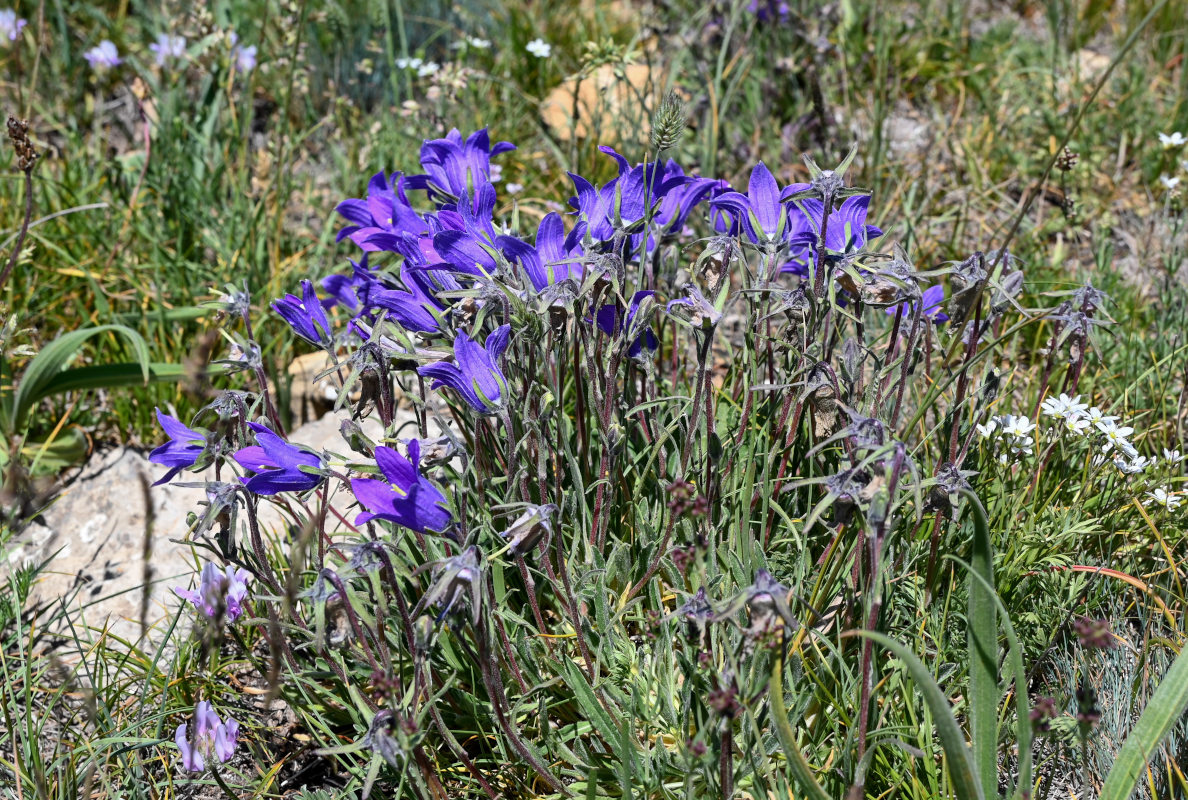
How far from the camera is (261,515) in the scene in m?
3.05

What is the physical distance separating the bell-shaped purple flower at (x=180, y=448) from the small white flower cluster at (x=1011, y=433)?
1.83 m

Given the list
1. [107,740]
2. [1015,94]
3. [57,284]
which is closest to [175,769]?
[107,740]

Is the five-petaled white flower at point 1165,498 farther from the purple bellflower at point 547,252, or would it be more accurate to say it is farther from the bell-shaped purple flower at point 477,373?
the bell-shaped purple flower at point 477,373

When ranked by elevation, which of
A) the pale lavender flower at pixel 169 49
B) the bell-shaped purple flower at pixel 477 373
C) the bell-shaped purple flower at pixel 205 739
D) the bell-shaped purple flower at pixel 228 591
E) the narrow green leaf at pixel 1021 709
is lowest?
the bell-shaped purple flower at pixel 205 739

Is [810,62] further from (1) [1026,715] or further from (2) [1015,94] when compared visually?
(1) [1026,715]

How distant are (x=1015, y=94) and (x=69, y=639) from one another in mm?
4668

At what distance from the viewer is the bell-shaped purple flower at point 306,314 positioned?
2.04 meters

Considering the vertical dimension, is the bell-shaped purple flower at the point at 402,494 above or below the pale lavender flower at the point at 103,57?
below

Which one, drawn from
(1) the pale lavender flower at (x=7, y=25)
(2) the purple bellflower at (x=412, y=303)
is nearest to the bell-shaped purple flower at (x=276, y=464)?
(2) the purple bellflower at (x=412, y=303)

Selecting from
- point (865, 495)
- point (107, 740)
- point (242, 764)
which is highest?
point (865, 495)

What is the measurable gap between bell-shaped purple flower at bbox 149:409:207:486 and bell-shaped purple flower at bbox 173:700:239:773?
1.75 feet

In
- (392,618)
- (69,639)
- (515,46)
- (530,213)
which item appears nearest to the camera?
(392,618)

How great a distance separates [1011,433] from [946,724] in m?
1.21

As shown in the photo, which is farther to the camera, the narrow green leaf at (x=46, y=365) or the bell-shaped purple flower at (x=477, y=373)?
the narrow green leaf at (x=46, y=365)
